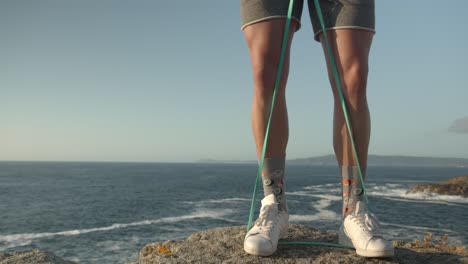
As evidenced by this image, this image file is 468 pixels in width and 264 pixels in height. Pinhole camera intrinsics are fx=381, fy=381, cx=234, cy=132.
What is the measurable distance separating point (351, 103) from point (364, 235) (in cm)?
79

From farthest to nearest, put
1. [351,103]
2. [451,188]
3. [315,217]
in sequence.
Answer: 1. [451,188]
2. [315,217]
3. [351,103]

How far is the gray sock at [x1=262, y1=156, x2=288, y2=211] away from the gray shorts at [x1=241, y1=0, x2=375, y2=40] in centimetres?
89

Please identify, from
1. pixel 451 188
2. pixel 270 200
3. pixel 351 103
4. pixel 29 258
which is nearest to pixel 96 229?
pixel 29 258

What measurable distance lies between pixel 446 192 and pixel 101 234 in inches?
1466

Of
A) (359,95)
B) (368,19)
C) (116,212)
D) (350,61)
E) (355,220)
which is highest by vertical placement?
(368,19)

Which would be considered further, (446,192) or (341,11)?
(446,192)

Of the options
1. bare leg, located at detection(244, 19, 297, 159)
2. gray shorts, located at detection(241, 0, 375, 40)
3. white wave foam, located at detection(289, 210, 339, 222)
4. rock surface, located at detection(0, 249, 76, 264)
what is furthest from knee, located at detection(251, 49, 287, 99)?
white wave foam, located at detection(289, 210, 339, 222)

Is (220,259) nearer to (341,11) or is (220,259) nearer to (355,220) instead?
(355,220)

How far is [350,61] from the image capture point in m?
2.31

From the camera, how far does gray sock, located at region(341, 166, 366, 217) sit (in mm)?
2410

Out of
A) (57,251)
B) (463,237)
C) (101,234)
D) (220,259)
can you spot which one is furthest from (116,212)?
(220,259)

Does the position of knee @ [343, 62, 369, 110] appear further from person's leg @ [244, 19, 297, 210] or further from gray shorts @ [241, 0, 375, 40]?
person's leg @ [244, 19, 297, 210]

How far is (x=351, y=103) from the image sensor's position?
235cm

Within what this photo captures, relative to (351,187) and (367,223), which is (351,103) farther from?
(367,223)
